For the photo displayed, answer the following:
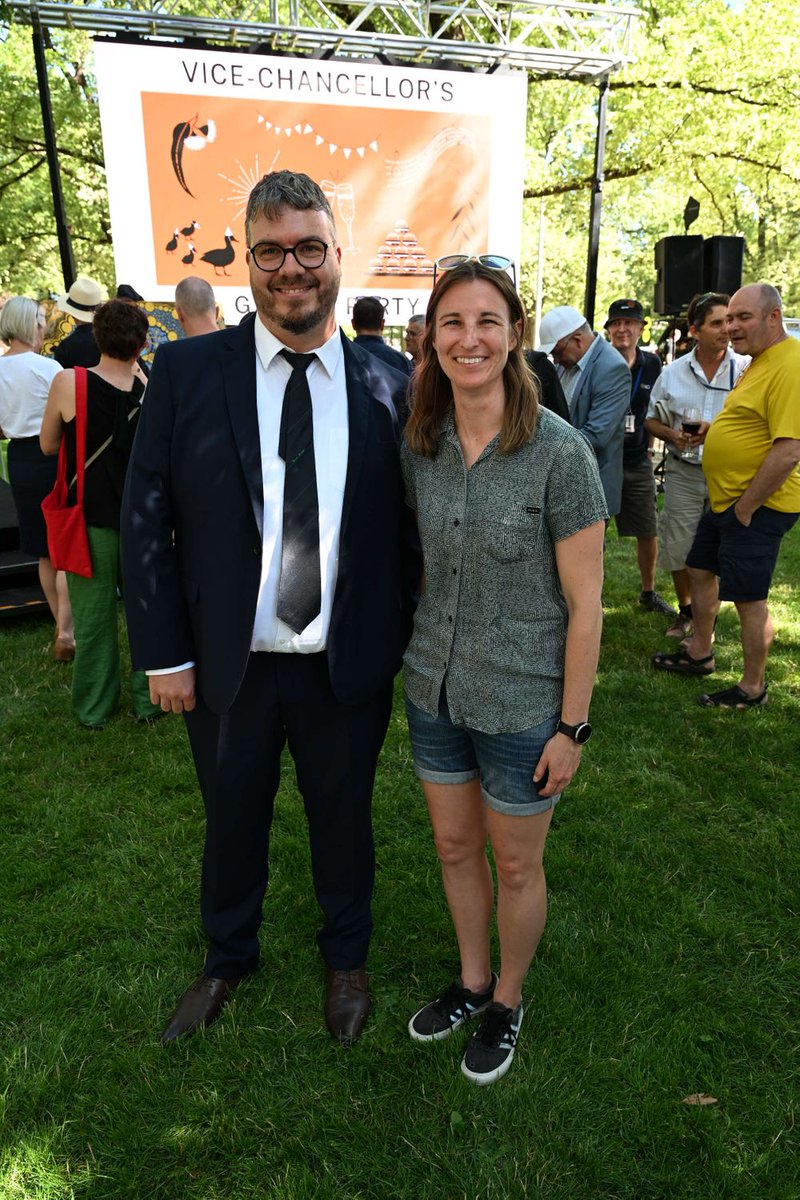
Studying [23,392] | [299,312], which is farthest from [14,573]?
[299,312]

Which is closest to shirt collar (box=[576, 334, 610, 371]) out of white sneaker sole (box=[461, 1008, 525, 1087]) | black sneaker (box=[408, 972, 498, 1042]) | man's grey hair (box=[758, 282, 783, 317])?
man's grey hair (box=[758, 282, 783, 317])

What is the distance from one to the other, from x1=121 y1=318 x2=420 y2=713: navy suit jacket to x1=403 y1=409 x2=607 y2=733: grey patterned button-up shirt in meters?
0.15

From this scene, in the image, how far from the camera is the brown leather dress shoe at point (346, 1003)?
7.68ft

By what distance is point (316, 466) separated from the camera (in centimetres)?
204

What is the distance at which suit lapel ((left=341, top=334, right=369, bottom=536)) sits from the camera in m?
2.01

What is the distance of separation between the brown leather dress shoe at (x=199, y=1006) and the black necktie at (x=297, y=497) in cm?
122

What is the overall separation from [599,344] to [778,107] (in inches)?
391

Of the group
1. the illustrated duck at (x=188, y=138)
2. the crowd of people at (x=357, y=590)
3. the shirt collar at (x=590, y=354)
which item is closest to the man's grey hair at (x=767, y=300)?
the shirt collar at (x=590, y=354)

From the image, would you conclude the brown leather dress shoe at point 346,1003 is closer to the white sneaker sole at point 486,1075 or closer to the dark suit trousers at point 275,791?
the dark suit trousers at point 275,791

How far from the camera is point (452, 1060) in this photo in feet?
7.34

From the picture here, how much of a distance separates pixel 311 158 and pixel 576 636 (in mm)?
7584

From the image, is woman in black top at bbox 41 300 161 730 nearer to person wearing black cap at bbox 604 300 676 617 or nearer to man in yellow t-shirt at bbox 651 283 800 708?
man in yellow t-shirt at bbox 651 283 800 708

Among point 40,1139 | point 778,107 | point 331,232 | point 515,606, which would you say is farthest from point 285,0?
point 40,1139

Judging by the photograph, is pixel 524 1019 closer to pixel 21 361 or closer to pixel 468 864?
pixel 468 864
